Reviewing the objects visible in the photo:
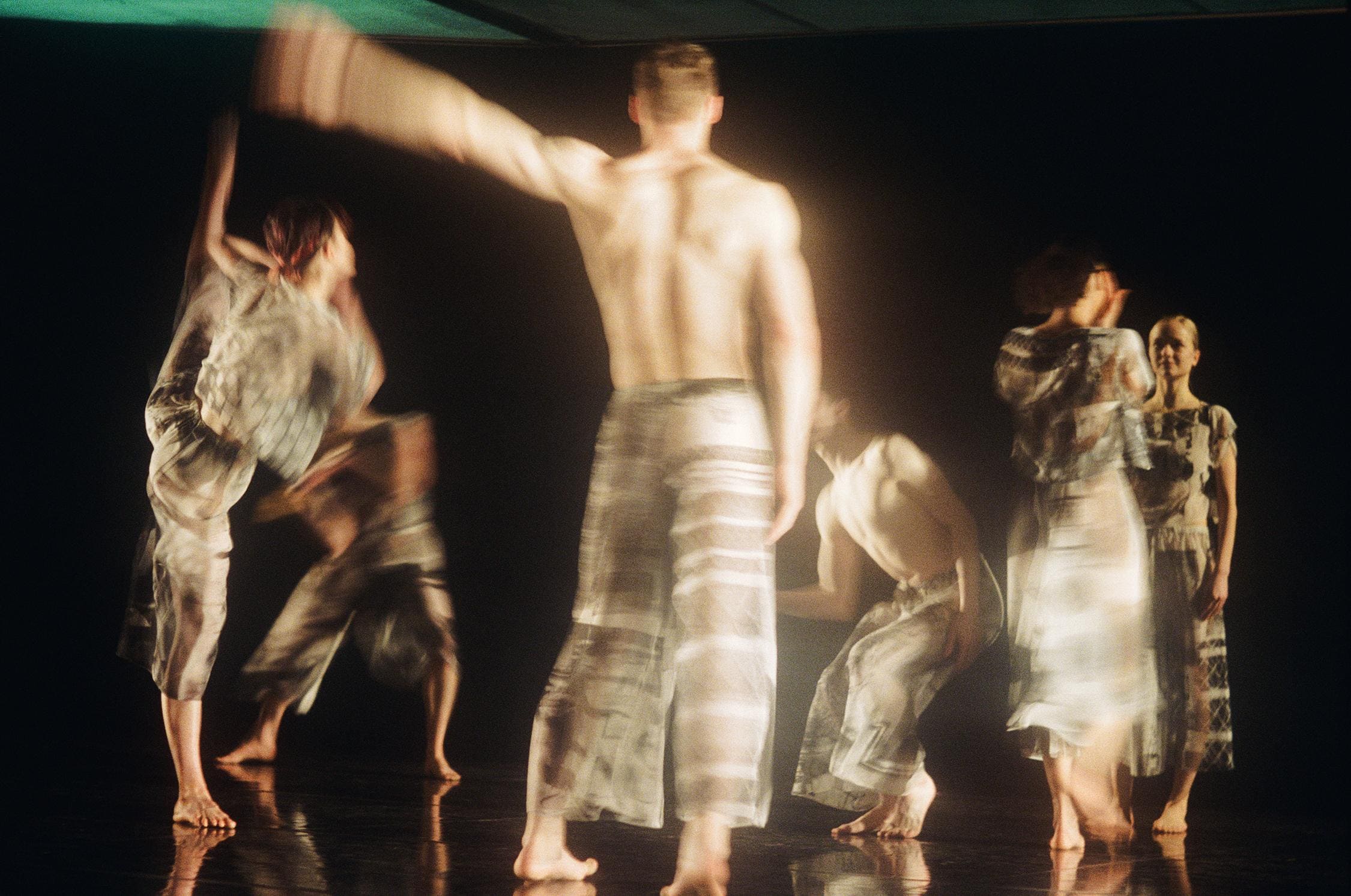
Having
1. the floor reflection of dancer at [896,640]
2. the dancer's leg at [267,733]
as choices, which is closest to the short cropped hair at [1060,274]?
the floor reflection of dancer at [896,640]

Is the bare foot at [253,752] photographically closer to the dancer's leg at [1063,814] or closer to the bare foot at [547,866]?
the bare foot at [547,866]

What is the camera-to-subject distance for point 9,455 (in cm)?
622

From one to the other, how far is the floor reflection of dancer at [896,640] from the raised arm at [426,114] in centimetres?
145

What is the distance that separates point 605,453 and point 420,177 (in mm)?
2964

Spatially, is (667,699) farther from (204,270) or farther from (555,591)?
(555,591)

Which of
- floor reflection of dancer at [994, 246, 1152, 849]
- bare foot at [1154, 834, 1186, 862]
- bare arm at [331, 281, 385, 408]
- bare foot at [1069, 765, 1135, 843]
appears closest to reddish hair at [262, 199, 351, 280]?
bare arm at [331, 281, 385, 408]

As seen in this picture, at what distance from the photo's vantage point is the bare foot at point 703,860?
292cm

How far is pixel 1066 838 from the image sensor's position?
386 cm

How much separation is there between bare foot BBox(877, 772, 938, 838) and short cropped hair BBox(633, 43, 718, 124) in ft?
5.92

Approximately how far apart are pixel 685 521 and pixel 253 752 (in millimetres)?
2785

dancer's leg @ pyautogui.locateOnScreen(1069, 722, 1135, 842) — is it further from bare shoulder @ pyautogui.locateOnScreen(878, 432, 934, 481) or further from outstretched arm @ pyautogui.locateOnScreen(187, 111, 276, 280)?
outstretched arm @ pyautogui.locateOnScreen(187, 111, 276, 280)

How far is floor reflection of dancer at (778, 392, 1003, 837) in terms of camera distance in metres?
4.21

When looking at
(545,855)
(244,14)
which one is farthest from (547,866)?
(244,14)

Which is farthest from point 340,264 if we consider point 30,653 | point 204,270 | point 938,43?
point 30,653
